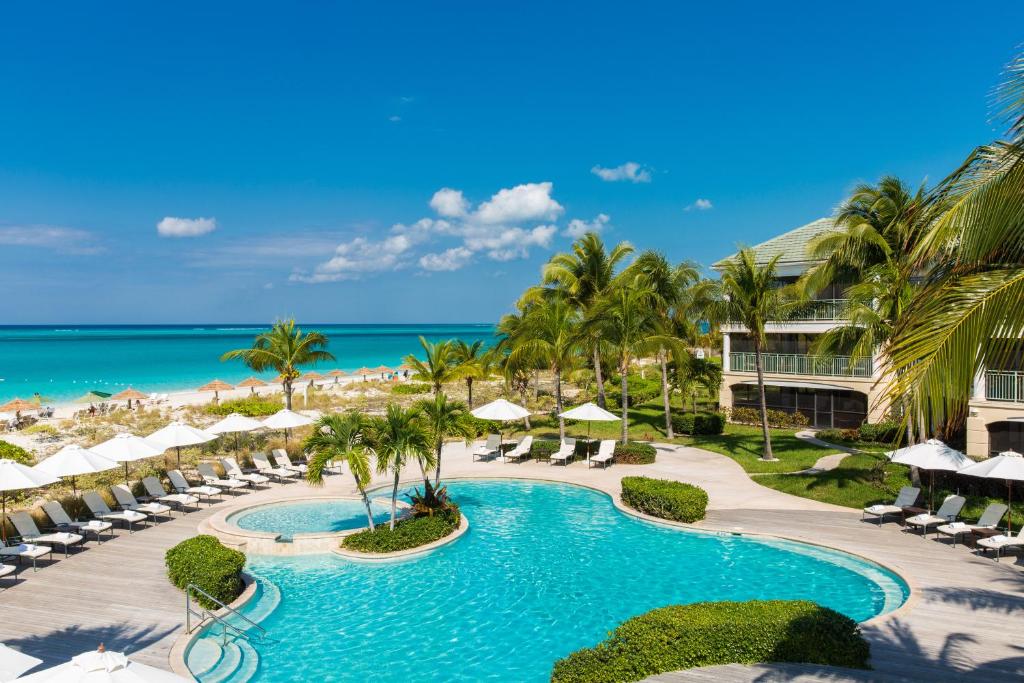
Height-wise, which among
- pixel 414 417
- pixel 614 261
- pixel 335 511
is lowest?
pixel 335 511

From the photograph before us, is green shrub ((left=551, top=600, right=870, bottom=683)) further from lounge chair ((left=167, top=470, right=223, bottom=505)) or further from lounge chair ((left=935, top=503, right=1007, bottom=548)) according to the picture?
lounge chair ((left=167, top=470, right=223, bottom=505))

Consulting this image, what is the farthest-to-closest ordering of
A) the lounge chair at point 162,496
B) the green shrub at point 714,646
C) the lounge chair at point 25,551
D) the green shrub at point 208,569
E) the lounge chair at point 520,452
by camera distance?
the lounge chair at point 520,452, the lounge chair at point 162,496, the lounge chair at point 25,551, the green shrub at point 208,569, the green shrub at point 714,646

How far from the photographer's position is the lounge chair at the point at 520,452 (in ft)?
81.6

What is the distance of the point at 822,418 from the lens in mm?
31750

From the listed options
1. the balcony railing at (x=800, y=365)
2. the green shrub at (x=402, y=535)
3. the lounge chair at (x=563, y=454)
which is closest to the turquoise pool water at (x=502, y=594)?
the green shrub at (x=402, y=535)

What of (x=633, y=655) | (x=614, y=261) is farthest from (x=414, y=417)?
(x=614, y=261)

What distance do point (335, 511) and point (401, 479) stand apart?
154 inches

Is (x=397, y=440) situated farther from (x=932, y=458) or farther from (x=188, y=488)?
(x=932, y=458)

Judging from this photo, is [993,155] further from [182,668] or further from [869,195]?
[869,195]

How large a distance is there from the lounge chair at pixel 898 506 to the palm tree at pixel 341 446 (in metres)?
12.6

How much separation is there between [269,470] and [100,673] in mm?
16820

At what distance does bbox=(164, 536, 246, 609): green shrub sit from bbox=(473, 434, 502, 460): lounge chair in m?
13.1

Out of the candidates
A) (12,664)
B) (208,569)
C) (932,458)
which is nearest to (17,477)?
(208,569)

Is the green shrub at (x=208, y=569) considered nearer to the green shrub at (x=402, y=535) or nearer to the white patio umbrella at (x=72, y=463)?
the green shrub at (x=402, y=535)
